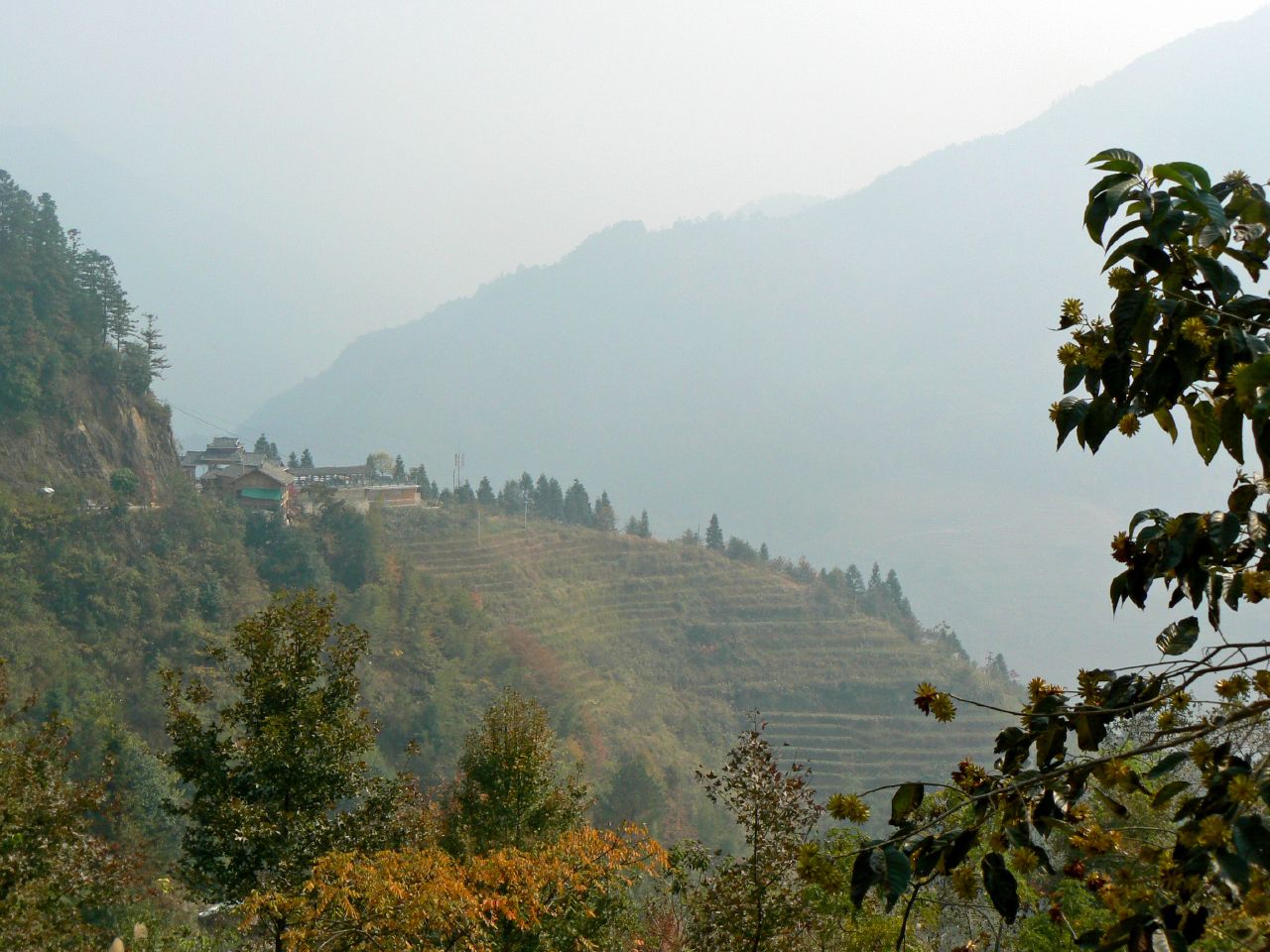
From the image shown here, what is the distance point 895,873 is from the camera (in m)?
1.37

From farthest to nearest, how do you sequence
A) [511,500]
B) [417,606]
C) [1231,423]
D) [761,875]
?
[511,500] → [417,606] → [761,875] → [1231,423]

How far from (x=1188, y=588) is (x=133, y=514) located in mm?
49937

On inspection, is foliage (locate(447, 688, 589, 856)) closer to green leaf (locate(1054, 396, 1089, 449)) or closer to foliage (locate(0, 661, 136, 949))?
foliage (locate(0, 661, 136, 949))

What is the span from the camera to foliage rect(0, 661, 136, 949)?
8.56 m

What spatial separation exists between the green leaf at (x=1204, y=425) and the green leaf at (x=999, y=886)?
0.76m

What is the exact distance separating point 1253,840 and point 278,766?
898cm

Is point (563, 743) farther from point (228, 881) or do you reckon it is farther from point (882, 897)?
point (882, 897)

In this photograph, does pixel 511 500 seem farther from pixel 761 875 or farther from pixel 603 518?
pixel 761 875

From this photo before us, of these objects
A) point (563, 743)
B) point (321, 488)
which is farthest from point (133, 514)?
point (563, 743)

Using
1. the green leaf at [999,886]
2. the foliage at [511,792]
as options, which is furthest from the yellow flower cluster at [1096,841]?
the foliage at [511,792]

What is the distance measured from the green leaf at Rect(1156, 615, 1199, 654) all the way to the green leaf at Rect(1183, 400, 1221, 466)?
0.29m

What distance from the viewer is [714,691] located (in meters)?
67.9

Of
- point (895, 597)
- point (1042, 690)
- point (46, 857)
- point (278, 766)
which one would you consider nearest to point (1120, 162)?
point (1042, 690)

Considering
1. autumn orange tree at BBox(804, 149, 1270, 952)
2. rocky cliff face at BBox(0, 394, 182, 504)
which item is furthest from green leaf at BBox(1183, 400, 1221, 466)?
rocky cliff face at BBox(0, 394, 182, 504)
